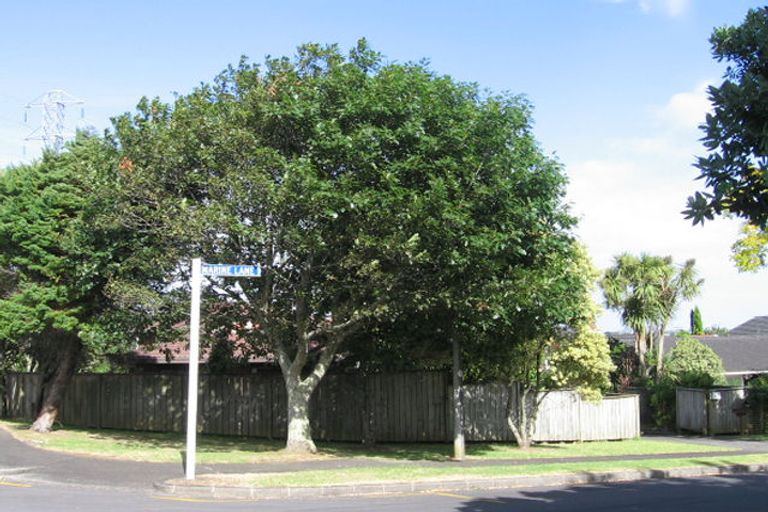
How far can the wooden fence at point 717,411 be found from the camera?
25.5 meters

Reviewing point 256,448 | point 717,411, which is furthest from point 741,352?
point 256,448

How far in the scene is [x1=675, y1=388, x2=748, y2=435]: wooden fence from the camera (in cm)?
2548

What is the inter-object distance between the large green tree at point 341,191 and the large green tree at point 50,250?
233 centimetres

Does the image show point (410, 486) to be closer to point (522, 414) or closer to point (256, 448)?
point (256, 448)

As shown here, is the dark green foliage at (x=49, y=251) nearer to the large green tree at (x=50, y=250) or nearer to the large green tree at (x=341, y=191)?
the large green tree at (x=50, y=250)

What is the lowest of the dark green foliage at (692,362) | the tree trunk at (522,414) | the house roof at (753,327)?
the tree trunk at (522,414)

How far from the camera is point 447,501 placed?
1155 cm

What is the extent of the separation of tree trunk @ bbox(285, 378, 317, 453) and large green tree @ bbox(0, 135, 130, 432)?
4.66 m

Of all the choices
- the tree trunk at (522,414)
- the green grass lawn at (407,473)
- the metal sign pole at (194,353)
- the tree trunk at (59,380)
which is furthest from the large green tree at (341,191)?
the tree trunk at (59,380)

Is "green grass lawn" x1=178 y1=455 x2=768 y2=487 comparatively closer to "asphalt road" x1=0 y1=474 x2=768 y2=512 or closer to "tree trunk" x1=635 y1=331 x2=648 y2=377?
"asphalt road" x1=0 y1=474 x2=768 y2=512

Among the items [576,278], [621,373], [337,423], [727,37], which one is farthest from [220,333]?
[621,373]

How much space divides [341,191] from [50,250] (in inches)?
387

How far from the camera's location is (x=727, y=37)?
805 cm

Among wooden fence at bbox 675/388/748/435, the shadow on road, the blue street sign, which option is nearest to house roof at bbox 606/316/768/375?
wooden fence at bbox 675/388/748/435
